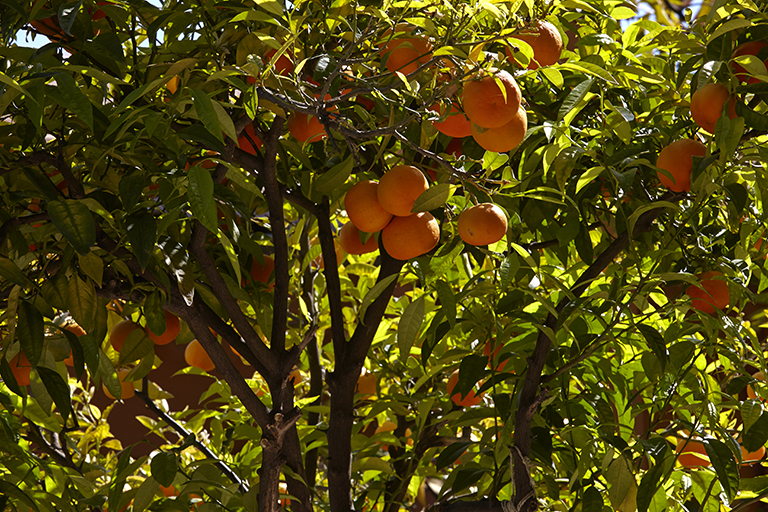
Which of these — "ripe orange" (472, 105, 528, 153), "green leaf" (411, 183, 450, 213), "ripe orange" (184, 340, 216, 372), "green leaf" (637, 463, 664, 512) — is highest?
"ripe orange" (184, 340, 216, 372)

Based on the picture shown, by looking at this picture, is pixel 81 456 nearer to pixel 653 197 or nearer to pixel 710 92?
pixel 653 197

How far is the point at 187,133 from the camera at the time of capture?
0.67 m

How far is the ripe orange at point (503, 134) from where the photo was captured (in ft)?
2.30

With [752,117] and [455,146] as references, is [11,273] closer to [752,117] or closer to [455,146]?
[455,146]

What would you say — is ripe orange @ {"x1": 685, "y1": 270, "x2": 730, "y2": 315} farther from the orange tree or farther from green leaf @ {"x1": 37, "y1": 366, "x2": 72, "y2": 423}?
green leaf @ {"x1": 37, "y1": 366, "x2": 72, "y2": 423}

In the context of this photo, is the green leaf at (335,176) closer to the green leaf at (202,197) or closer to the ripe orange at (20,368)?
the green leaf at (202,197)

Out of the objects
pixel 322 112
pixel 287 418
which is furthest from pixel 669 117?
pixel 287 418

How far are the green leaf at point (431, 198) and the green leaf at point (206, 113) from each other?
0.23m

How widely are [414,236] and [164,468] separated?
451 mm

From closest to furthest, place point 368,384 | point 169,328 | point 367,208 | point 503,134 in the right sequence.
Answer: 1. point 503,134
2. point 367,208
3. point 169,328
4. point 368,384

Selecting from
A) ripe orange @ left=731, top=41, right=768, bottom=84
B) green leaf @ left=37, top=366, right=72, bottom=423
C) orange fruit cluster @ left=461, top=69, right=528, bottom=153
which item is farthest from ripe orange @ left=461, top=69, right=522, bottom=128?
green leaf @ left=37, top=366, right=72, bottom=423

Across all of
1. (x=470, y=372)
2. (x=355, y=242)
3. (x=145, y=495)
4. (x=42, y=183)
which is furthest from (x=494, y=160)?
(x=145, y=495)

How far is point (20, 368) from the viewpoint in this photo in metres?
0.94

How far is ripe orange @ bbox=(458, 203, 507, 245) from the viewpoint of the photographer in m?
0.71
